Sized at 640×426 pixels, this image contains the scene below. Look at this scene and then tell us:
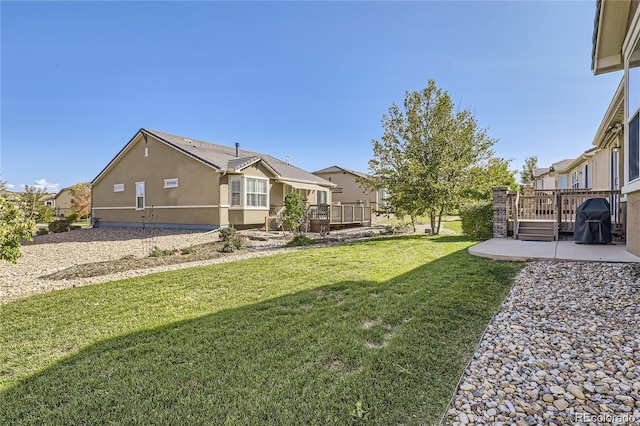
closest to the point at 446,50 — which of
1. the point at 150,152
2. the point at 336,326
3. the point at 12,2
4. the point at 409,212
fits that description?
the point at 409,212

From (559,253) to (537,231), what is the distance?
14.2 feet

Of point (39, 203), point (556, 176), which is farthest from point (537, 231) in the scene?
point (39, 203)

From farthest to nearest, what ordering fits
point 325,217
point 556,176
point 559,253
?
point 556,176
point 325,217
point 559,253

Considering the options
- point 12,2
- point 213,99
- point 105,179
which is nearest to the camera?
point 12,2

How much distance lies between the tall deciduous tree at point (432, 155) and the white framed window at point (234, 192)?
27.5ft

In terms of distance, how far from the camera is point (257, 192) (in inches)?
762

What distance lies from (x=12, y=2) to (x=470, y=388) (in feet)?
50.4

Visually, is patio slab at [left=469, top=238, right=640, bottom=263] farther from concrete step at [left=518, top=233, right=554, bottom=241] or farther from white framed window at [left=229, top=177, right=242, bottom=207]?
white framed window at [left=229, top=177, right=242, bottom=207]

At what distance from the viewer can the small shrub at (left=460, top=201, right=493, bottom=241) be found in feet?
40.9

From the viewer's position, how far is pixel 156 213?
2067 centimetres

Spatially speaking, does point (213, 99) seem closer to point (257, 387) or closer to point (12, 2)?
point (12, 2)

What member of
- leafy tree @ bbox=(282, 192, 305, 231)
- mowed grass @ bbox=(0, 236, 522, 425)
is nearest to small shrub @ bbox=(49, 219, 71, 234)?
leafy tree @ bbox=(282, 192, 305, 231)

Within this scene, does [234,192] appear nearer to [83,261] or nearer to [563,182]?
[83,261]

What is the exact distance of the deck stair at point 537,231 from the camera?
11141 mm
